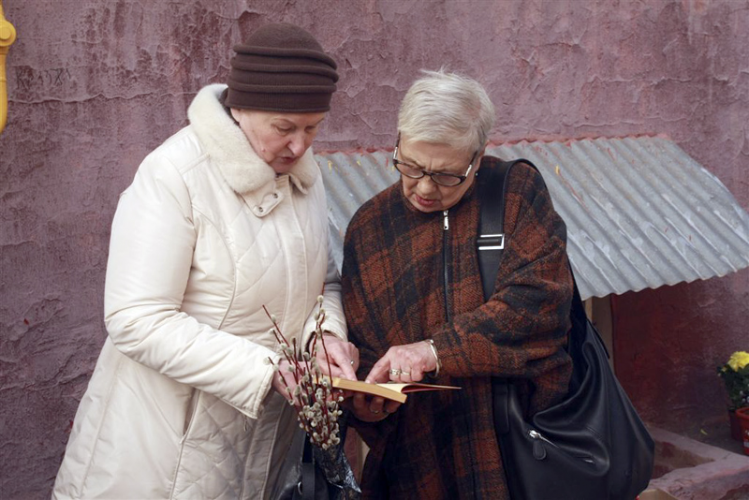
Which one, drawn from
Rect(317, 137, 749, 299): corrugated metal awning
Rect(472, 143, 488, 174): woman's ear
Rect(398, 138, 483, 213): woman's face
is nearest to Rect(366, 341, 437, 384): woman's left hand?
Rect(398, 138, 483, 213): woman's face

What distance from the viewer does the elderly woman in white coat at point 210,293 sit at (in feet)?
6.59

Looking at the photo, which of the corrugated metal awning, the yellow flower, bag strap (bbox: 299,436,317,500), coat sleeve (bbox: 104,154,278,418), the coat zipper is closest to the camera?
coat sleeve (bbox: 104,154,278,418)

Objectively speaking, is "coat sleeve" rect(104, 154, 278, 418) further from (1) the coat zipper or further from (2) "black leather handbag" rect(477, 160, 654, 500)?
(2) "black leather handbag" rect(477, 160, 654, 500)

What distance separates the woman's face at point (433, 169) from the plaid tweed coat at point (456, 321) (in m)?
0.04

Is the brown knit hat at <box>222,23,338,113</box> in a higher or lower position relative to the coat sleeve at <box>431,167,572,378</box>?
higher

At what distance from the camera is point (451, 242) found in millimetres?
2354

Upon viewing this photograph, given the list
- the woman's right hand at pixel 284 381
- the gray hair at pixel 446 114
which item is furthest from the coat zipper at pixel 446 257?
the woman's right hand at pixel 284 381

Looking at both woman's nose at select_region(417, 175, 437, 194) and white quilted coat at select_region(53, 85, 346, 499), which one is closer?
white quilted coat at select_region(53, 85, 346, 499)

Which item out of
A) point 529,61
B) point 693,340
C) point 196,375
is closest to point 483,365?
point 196,375

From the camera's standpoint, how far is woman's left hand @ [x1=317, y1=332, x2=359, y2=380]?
218 centimetres

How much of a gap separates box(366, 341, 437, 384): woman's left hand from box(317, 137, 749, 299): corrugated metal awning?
1.33 meters

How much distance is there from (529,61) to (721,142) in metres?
1.51

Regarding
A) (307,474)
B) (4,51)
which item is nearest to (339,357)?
(307,474)

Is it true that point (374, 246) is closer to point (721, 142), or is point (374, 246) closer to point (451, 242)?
point (451, 242)
